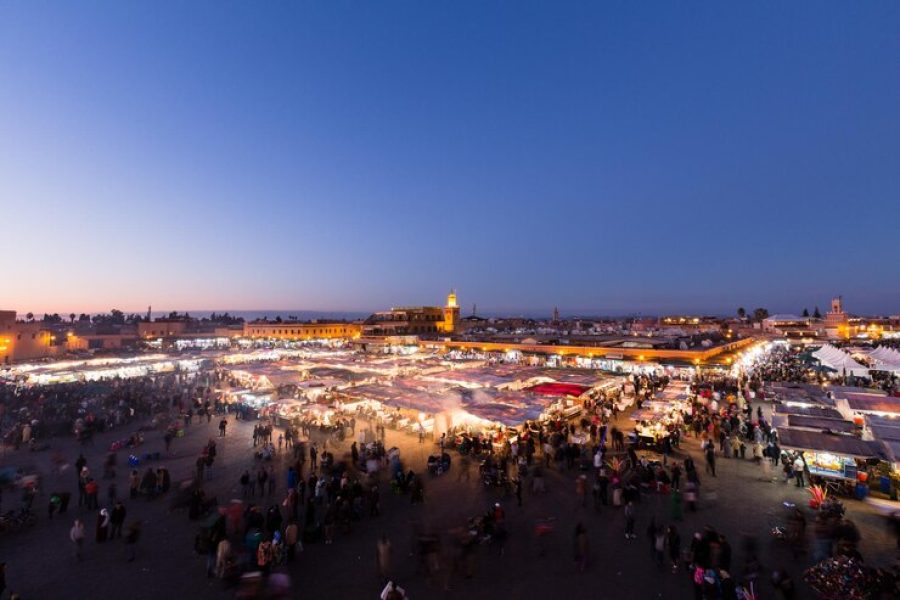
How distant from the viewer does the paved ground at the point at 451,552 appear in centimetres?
717

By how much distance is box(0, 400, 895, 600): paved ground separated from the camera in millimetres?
7172

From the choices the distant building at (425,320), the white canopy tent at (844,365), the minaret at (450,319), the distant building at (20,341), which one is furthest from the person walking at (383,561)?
the minaret at (450,319)

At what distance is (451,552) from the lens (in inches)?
300

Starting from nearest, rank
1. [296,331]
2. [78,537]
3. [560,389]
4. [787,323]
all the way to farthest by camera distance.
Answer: [78,537] < [560,389] < [296,331] < [787,323]

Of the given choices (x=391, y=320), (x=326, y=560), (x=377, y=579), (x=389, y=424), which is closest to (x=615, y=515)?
(x=377, y=579)

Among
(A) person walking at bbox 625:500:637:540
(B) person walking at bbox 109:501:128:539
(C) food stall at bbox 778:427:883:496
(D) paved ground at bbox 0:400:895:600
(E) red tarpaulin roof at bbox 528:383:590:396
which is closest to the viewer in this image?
(D) paved ground at bbox 0:400:895:600

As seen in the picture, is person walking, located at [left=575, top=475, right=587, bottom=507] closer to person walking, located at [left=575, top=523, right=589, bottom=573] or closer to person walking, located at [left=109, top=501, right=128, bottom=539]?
person walking, located at [left=575, top=523, right=589, bottom=573]

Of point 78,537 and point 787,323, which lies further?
point 787,323

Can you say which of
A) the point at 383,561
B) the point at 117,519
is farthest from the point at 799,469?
the point at 117,519

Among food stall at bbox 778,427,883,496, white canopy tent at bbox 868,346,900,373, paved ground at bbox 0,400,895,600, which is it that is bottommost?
paved ground at bbox 0,400,895,600

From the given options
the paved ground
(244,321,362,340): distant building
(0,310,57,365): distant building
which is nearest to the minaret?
(244,321,362,340): distant building

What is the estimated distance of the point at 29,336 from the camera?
1576 inches

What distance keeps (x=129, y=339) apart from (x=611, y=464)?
67076 mm

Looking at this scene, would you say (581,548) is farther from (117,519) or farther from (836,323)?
(836,323)
